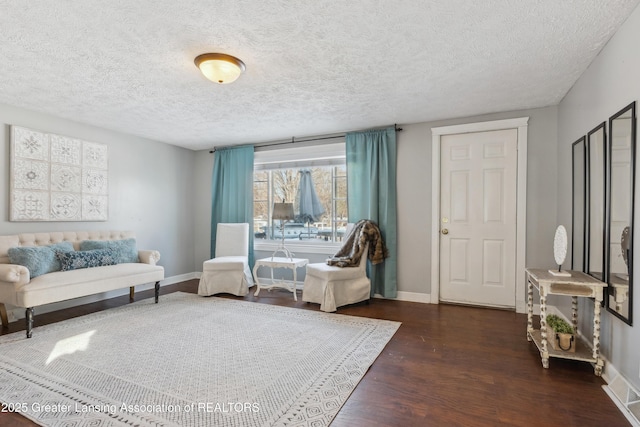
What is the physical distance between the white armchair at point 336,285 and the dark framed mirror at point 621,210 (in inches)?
92.1

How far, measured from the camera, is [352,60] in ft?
8.54

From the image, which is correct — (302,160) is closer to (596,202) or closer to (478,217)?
(478,217)

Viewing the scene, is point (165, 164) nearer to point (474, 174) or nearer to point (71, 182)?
point (71, 182)

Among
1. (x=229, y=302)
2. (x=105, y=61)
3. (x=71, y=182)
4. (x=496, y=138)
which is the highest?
(x=105, y=61)

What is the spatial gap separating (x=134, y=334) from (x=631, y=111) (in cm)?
410

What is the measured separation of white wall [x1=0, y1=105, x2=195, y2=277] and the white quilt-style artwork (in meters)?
0.08

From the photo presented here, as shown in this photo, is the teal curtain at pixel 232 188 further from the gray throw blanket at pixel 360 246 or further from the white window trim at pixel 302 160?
the gray throw blanket at pixel 360 246

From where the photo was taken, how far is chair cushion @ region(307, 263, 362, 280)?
152 inches

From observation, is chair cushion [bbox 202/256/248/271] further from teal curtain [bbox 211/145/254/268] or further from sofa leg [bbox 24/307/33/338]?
sofa leg [bbox 24/307/33/338]

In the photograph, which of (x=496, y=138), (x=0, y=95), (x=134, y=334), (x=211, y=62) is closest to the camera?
(x=211, y=62)

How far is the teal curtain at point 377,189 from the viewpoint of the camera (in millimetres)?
4363

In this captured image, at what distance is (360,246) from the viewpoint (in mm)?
4113

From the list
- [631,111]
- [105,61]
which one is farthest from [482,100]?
[105,61]

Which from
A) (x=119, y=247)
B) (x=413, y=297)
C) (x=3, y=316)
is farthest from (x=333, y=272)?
(x=3, y=316)
